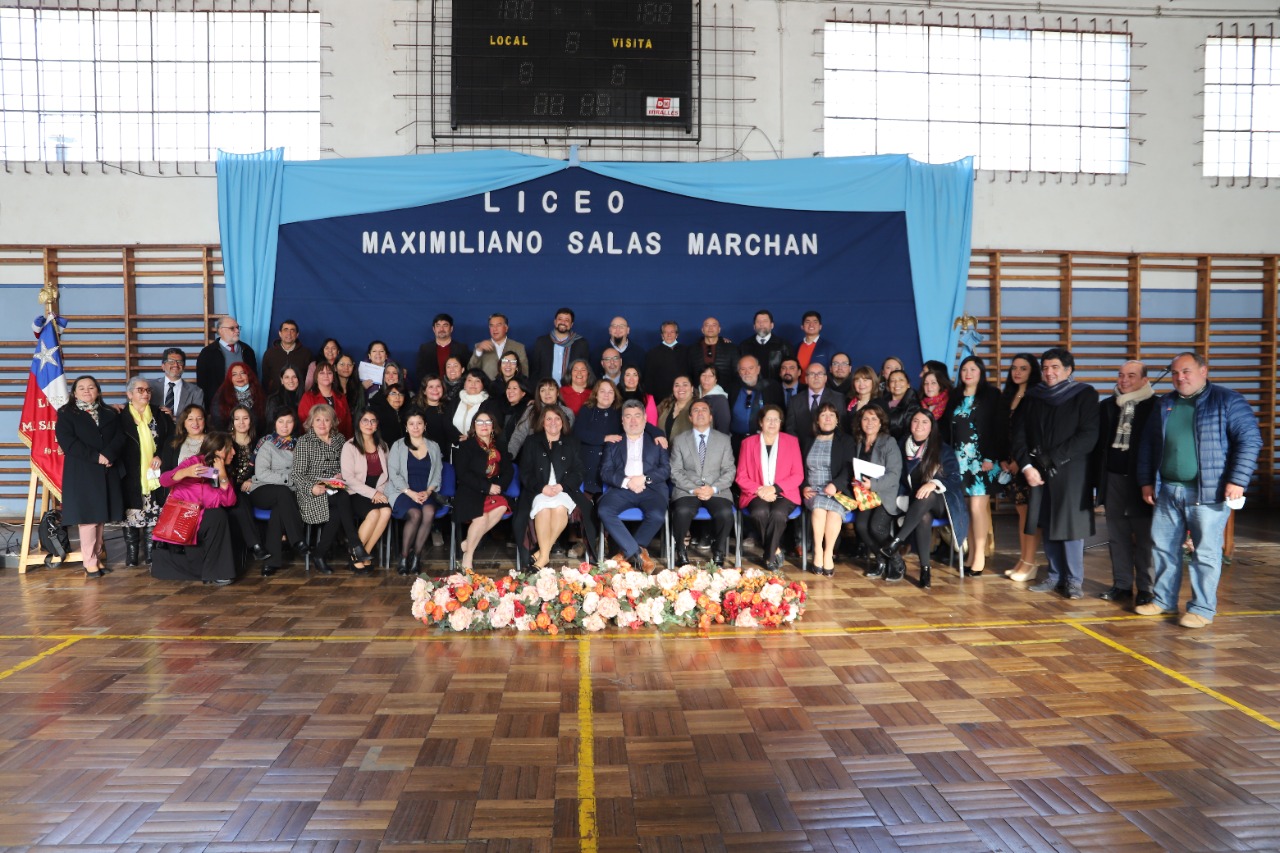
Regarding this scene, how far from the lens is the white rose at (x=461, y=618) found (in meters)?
4.41

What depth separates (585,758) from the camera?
3.00 metres

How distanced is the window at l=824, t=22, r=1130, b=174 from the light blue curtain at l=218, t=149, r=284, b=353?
4.76 m

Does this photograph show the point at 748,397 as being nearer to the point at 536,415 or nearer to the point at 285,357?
the point at 536,415

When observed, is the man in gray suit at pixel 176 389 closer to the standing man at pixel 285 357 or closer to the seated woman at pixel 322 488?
the standing man at pixel 285 357

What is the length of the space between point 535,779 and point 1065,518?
362cm

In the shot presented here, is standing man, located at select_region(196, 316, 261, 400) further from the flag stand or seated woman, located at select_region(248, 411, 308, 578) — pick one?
the flag stand

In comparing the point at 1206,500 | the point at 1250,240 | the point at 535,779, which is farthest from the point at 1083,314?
the point at 535,779

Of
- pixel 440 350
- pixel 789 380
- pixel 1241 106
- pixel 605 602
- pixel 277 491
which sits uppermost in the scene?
pixel 1241 106

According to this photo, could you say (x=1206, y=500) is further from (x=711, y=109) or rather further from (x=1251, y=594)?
(x=711, y=109)

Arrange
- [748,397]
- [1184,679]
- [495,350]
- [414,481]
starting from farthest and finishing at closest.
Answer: [495,350] → [748,397] → [414,481] → [1184,679]

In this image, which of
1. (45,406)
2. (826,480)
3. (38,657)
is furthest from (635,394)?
(45,406)

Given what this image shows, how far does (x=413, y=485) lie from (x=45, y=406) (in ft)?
8.47

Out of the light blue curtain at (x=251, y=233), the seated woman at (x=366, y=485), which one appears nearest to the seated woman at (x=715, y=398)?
the seated woman at (x=366, y=485)

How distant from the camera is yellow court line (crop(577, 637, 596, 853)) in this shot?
2.53 meters
